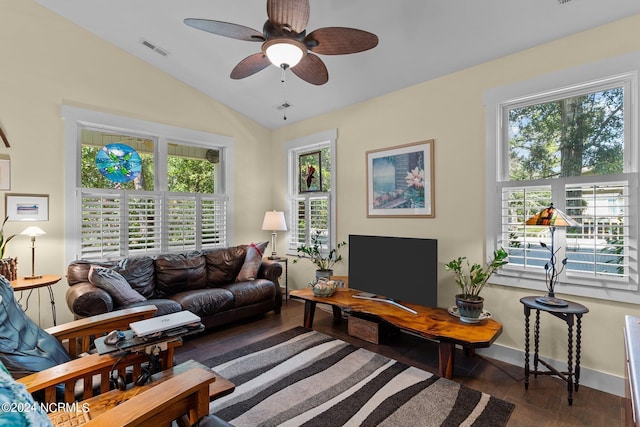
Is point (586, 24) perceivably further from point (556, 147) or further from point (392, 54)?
point (392, 54)

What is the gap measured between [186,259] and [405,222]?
2766mm

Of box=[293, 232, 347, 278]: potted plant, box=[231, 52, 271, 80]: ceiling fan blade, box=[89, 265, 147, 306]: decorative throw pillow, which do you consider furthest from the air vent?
box=[293, 232, 347, 278]: potted plant

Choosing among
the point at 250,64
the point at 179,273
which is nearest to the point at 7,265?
the point at 179,273

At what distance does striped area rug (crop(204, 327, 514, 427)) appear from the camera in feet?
7.04

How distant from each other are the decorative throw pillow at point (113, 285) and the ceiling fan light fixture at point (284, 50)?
101 inches

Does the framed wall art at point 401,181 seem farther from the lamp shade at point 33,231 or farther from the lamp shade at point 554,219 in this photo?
the lamp shade at point 33,231

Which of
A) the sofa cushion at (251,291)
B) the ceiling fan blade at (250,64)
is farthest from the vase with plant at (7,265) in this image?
the ceiling fan blade at (250,64)

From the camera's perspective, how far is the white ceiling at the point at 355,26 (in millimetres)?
2529

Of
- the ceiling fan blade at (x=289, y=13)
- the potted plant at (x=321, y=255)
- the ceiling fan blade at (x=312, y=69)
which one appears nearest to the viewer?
the ceiling fan blade at (x=289, y=13)

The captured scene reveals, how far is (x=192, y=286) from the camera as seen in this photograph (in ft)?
13.1

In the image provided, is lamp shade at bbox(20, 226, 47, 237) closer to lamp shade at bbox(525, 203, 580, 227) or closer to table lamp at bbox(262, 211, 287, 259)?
table lamp at bbox(262, 211, 287, 259)

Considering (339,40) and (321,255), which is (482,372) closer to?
(321,255)

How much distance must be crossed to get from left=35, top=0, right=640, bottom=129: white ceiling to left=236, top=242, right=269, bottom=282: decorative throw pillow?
215 cm

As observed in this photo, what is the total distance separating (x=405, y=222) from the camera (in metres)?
3.75
